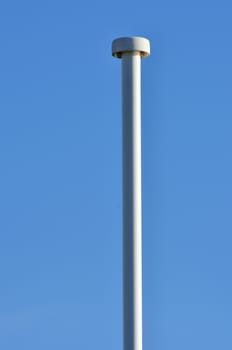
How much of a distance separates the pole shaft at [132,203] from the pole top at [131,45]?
64 mm

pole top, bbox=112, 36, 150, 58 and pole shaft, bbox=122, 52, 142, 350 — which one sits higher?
pole top, bbox=112, 36, 150, 58

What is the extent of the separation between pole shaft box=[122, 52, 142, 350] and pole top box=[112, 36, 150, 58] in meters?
0.06

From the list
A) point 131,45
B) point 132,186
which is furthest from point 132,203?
point 131,45

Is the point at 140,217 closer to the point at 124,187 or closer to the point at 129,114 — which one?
the point at 124,187

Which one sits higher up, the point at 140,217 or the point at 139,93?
the point at 139,93

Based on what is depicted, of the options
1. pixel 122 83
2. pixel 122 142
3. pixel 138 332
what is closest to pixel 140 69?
pixel 122 83

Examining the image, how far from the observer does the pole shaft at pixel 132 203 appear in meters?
10.8

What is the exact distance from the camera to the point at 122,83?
11266 millimetres

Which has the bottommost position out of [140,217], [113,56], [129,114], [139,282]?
[139,282]

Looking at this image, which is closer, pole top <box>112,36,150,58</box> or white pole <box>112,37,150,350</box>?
white pole <box>112,37,150,350</box>

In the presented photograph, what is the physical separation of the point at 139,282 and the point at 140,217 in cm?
92

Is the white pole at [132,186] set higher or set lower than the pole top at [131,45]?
lower

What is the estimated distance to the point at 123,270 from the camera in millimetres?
10898

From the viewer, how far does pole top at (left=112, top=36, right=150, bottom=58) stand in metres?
11.2
